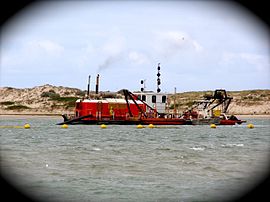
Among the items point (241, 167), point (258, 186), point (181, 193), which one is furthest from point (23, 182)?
point (241, 167)

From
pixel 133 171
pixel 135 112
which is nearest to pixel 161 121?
pixel 135 112

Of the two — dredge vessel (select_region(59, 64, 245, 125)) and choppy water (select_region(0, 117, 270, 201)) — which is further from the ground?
dredge vessel (select_region(59, 64, 245, 125))

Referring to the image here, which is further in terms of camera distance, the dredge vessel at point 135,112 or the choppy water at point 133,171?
the dredge vessel at point 135,112

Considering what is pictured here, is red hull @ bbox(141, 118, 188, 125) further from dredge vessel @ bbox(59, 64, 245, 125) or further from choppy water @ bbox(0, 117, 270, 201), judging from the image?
choppy water @ bbox(0, 117, 270, 201)

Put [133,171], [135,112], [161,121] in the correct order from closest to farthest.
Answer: [133,171] < [161,121] < [135,112]

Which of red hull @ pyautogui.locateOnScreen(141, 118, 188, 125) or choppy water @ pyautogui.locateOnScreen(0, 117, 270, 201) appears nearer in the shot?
choppy water @ pyautogui.locateOnScreen(0, 117, 270, 201)

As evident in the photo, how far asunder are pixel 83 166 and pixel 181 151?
7.52 meters

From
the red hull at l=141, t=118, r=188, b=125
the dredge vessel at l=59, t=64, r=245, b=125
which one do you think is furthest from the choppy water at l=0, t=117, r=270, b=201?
the dredge vessel at l=59, t=64, r=245, b=125

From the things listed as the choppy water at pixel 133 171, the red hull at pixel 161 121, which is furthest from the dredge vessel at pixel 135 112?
the choppy water at pixel 133 171

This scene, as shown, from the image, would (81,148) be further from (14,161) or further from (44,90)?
(44,90)

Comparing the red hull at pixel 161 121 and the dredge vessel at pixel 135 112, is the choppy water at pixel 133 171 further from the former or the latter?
the dredge vessel at pixel 135 112

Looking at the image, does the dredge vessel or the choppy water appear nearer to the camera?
the choppy water

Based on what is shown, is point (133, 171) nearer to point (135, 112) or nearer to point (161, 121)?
point (161, 121)

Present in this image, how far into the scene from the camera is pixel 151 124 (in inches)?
1891
